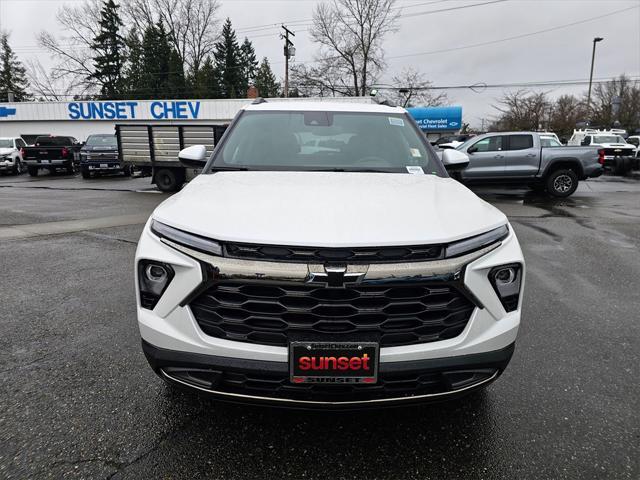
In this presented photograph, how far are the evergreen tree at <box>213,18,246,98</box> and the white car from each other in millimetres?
60740

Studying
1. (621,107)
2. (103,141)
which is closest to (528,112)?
(621,107)

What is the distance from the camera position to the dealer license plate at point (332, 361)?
1811 millimetres

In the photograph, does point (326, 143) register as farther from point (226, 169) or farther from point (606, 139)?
point (606, 139)

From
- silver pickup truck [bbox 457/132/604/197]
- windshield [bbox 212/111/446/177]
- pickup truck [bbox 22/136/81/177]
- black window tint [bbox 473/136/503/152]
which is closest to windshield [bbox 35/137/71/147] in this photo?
pickup truck [bbox 22/136/81/177]

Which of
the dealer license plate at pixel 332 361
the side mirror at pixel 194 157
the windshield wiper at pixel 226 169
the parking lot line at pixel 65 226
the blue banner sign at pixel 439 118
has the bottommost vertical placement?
the parking lot line at pixel 65 226

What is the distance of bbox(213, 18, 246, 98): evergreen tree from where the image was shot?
59719mm

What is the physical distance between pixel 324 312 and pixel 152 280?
2.60 ft

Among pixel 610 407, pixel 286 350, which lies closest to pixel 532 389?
pixel 610 407

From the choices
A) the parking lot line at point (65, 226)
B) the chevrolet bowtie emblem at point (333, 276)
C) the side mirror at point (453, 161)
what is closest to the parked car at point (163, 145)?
the parking lot line at point (65, 226)

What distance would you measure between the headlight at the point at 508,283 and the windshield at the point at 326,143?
1275mm

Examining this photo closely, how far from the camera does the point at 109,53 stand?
171 feet

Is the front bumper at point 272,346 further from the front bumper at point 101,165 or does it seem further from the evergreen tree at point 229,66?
the evergreen tree at point 229,66

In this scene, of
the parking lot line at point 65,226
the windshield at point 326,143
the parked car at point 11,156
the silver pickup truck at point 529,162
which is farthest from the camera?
the parked car at point 11,156

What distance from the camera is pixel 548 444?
221cm
